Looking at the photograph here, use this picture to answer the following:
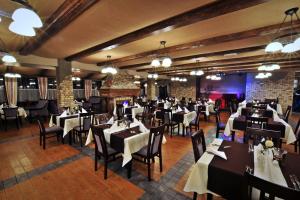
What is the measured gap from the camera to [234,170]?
5.46ft

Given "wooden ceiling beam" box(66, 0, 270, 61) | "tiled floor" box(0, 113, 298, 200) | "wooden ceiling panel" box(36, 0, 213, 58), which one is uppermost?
"wooden ceiling panel" box(36, 0, 213, 58)

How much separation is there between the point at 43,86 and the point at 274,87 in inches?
626

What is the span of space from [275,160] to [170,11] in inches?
105

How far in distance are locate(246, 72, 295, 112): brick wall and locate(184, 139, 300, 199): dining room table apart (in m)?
11.3

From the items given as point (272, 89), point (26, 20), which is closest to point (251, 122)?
point (26, 20)

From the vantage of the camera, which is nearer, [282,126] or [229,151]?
[229,151]

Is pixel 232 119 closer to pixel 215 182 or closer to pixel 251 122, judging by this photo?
pixel 251 122

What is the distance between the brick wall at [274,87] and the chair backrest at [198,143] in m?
11.7

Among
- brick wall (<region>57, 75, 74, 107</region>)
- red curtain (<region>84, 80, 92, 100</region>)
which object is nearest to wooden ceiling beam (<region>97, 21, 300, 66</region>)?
brick wall (<region>57, 75, 74, 107</region>)

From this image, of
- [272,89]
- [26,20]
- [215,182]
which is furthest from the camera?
[272,89]

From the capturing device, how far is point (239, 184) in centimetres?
160

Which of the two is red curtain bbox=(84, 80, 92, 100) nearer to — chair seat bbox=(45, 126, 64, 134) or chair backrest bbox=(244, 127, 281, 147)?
chair seat bbox=(45, 126, 64, 134)

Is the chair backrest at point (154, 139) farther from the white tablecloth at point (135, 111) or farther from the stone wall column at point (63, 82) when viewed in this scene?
the stone wall column at point (63, 82)

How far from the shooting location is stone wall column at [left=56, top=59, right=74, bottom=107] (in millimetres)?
6535
